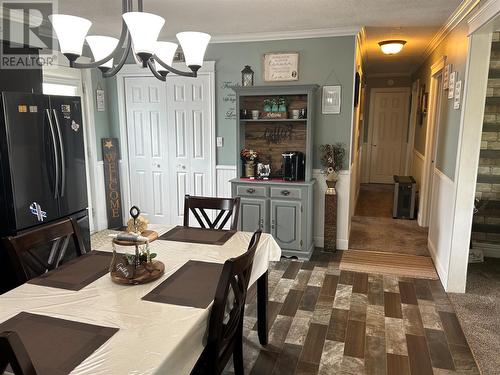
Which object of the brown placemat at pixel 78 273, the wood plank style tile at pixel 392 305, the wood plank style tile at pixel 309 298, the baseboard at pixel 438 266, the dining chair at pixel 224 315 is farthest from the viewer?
the baseboard at pixel 438 266

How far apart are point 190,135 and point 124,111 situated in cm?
101

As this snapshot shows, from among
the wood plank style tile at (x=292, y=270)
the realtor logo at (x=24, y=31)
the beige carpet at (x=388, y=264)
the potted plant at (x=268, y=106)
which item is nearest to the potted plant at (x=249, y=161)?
the potted plant at (x=268, y=106)

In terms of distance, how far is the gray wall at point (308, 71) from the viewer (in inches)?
161

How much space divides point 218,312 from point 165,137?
12.1 feet

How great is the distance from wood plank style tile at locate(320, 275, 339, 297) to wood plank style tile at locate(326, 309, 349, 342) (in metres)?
0.30

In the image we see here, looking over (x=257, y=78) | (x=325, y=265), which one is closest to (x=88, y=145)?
(x=257, y=78)

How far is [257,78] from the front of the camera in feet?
14.3

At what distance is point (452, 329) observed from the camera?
2.76m

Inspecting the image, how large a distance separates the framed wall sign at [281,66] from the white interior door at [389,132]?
199 inches

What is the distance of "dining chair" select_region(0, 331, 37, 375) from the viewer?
952 mm

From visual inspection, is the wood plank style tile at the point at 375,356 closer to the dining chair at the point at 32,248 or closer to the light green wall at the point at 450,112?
the light green wall at the point at 450,112

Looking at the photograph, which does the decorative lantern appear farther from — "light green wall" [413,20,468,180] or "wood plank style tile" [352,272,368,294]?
"wood plank style tile" [352,272,368,294]

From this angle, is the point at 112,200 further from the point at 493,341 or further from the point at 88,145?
the point at 493,341

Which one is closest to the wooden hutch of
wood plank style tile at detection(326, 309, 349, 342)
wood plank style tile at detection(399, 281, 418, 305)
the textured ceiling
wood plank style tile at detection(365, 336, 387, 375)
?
the textured ceiling
